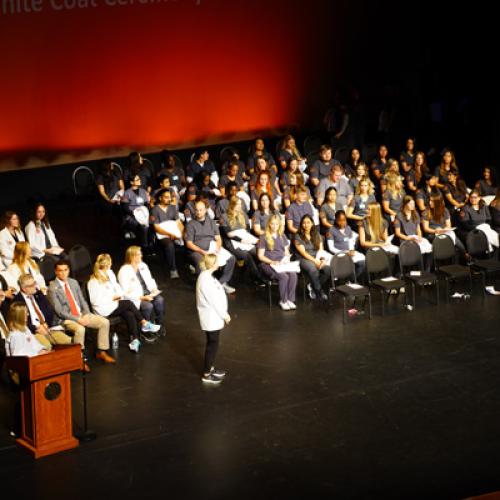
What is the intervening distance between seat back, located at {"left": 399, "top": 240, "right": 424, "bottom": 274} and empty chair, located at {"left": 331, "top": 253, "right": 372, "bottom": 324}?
554 millimetres

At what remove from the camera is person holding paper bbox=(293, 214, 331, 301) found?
10070 mm

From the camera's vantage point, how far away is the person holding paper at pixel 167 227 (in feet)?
35.0

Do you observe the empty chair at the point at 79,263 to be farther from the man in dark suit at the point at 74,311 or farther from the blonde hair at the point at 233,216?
the blonde hair at the point at 233,216

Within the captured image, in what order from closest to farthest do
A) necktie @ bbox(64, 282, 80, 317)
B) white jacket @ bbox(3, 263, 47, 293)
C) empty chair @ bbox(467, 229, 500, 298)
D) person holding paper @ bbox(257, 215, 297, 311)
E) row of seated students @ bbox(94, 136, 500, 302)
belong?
necktie @ bbox(64, 282, 80, 317), white jacket @ bbox(3, 263, 47, 293), person holding paper @ bbox(257, 215, 297, 311), row of seated students @ bbox(94, 136, 500, 302), empty chair @ bbox(467, 229, 500, 298)

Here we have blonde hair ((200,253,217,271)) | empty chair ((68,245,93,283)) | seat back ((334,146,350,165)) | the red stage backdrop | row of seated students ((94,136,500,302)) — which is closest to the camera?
blonde hair ((200,253,217,271))

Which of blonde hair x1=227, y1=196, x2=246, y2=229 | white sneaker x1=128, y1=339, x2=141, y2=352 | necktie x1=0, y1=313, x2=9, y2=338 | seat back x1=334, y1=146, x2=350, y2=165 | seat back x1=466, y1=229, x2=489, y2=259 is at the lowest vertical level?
white sneaker x1=128, y1=339, x2=141, y2=352

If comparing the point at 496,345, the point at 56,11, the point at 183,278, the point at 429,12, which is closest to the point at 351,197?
the point at 183,278

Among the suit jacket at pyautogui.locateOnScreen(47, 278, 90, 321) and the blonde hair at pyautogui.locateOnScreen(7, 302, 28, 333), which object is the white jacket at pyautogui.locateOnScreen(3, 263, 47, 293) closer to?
the suit jacket at pyautogui.locateOnScreen(47, 278, 90, 321)

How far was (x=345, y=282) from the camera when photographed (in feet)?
34.7

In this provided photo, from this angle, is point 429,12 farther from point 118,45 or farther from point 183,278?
point 183,278

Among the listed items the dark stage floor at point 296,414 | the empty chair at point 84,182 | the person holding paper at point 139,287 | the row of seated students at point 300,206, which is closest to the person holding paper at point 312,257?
the row of seated students at point 300,206

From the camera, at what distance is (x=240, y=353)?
8.71 metres

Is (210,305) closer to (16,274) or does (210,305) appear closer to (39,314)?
(39,314)

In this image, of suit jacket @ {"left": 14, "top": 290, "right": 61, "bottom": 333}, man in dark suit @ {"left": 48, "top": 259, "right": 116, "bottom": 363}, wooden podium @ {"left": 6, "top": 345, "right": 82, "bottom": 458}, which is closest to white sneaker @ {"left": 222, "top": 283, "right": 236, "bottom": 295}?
man in dark suit @ {"left": 48, "top": 259, "right": 116, "bottom": 363}
